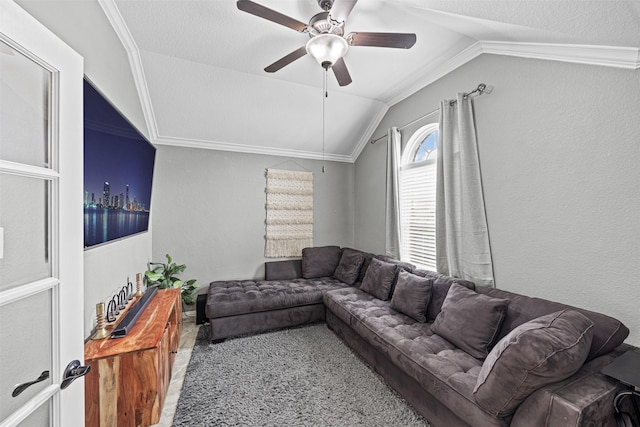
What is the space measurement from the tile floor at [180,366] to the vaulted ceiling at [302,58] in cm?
248

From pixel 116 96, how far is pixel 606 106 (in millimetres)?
3523

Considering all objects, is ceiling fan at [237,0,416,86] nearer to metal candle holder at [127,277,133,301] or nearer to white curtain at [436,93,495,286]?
white curtain at [436,93,495,286]

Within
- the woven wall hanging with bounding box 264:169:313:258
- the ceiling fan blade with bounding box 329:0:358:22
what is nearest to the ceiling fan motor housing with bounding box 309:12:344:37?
the ceiling fan blade with bounding box 329:0:358:22

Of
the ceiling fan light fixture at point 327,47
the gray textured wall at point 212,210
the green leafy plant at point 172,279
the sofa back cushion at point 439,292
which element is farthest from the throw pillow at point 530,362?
the gray textured wall at point 212,210

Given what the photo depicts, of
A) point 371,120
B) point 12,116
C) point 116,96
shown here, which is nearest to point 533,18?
point 371,120

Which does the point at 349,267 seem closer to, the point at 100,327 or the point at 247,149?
the point at 247,149

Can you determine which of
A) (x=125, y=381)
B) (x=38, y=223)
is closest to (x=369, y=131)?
(x=38, y=223)

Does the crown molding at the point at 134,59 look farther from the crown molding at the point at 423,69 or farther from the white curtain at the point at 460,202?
the white curtain at the point at 460,202

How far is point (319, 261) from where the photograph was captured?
3980 mm

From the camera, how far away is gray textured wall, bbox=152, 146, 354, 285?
11.3 ft

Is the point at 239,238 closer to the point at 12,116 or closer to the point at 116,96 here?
the point at 116,96

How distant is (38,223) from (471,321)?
2448 mm

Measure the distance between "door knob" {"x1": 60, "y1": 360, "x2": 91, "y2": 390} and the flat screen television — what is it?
731 mm

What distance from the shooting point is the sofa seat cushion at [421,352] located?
54.0 inches
